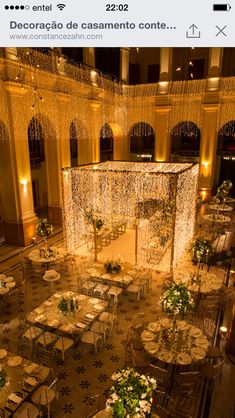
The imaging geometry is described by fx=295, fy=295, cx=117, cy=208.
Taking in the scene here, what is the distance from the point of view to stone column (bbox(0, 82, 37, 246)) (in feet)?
35.7

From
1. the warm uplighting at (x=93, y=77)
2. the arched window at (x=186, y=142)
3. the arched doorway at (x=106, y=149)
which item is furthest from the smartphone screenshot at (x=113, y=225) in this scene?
the arched doorway at (x=106, y=149)

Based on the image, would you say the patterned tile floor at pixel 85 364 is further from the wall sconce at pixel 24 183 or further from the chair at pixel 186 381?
the wall sconce at pixel 24 183

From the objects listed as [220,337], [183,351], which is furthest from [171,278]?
[183,351]

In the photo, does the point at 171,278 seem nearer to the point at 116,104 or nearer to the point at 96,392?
the point at 96,392

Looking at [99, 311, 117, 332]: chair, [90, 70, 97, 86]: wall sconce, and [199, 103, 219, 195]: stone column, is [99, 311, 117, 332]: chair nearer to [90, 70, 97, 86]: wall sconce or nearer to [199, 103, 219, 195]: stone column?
[90, 70, 97, 86]: wall sconce

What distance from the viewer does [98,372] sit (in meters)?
6.14

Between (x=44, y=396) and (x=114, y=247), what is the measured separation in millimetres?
7935

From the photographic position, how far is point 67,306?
702 cm

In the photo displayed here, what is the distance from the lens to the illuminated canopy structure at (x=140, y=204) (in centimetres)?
1070

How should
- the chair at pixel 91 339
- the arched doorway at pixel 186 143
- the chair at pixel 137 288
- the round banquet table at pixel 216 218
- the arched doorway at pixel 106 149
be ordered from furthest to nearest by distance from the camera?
the arched doorway at pixel 106 149 < the arched doorway at pixel 186 143 < the round banquet table at pixel 216 218 < the chair at pixel 137 288 < the chair at pixel 91 339

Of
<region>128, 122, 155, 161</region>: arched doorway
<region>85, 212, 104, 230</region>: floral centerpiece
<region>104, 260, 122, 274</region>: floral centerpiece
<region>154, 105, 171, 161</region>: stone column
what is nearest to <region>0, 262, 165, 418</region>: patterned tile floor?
<region>104, 260, 122, 274</region>: floral centerpiece

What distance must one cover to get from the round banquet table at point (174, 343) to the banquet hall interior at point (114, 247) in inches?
1.1
